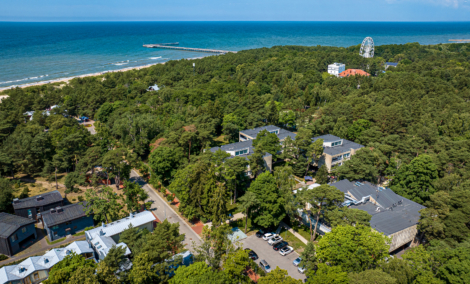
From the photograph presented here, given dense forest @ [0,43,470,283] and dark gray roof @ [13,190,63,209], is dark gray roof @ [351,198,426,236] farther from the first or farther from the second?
dark gray roof @ [13,190,63,209]

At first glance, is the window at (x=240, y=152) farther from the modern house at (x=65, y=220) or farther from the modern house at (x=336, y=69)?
the modern house at (x=336, y=69)

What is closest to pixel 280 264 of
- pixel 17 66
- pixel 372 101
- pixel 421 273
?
pixel 421 273

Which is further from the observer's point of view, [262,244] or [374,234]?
[262,244]

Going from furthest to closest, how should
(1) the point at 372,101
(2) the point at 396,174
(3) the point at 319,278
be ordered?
1. (1) the point at 372,101
2. (2) the point at 396,174
3. (3) the point at 319,278

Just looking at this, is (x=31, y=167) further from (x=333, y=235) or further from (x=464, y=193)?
(x=464, y=193)

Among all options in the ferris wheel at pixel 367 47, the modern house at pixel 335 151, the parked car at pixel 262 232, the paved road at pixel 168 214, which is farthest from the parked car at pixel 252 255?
the ferris wheel at pixel 367 47

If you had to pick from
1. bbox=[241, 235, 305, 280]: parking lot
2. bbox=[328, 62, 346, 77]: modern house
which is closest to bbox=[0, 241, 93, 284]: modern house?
bbox=[241, 235, 305, 280]: parking lot
